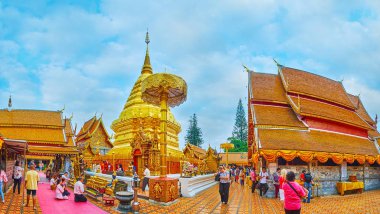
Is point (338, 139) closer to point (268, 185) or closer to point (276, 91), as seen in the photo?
point (276, 91)

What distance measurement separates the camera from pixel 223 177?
10336mm

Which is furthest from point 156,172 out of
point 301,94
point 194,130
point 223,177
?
point 194,130

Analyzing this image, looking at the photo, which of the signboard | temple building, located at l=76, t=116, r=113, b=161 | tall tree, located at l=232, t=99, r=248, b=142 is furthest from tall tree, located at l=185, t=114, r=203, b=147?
the signboard

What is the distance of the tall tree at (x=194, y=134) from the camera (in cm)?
6094

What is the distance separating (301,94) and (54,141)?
1930cm

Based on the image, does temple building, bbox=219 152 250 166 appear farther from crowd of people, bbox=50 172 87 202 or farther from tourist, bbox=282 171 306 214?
tourist, bbox=282 171 306 214

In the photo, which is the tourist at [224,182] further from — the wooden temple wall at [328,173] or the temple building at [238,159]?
the temple building at [238,159]

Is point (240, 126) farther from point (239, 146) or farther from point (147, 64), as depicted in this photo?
point (147, 64)

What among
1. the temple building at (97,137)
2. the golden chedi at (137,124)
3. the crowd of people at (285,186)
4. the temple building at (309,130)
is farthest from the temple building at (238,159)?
the temple building at (309,130)

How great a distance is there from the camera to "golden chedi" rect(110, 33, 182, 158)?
24.4 meters

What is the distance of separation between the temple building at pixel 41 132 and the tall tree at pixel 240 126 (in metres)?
38.3

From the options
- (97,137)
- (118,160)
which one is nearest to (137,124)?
(118,160)

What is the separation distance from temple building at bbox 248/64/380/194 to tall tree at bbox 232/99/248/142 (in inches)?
1419

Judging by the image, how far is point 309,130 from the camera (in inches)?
691
